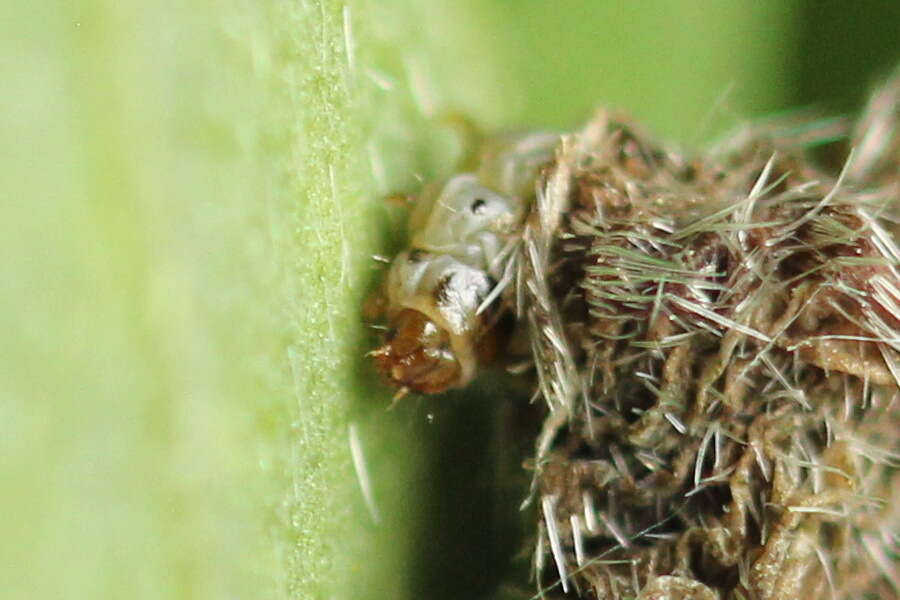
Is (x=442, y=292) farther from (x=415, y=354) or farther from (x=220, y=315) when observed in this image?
(x=220, y=315)

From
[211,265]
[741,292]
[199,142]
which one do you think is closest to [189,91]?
[199,142]

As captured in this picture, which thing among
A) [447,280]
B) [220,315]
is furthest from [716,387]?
[220,315]

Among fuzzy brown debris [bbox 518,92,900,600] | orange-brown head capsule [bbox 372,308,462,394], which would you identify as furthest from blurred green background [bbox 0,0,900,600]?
fuzzy brown debris [bbox 518,92,900,600]

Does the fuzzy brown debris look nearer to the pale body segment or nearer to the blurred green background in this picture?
the pale body segment

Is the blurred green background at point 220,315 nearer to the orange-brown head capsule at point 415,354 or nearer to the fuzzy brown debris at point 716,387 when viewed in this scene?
the orange-brown head capsule at point 415,354

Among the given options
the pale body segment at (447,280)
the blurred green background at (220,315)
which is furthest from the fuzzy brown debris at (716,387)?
the blurred green background at (220,315)

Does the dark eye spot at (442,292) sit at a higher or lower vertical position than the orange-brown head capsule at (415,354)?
higher

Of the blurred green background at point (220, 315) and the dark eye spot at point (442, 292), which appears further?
the dark eye spot at point (442, 292)
